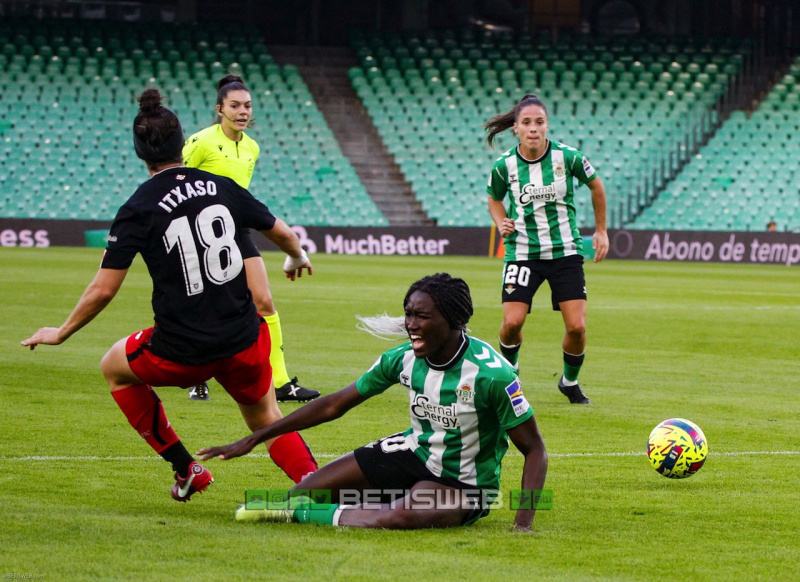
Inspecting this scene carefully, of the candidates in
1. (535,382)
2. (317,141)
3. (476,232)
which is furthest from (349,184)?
(535,382)

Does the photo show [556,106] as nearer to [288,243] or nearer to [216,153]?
[216,153]

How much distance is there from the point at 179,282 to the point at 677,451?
251cm

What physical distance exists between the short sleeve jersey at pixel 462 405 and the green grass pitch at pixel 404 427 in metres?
0.28

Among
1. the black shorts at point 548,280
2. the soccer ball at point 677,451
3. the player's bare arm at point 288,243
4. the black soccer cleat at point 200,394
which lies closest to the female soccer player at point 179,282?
the player's bare arm at point 288,243

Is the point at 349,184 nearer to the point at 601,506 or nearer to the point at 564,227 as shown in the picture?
the point at 564,227

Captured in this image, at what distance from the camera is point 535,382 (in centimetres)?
993

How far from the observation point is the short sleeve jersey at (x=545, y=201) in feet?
28.9

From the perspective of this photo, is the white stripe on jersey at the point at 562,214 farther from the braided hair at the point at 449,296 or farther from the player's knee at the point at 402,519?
the player's knee at the point at 402,519

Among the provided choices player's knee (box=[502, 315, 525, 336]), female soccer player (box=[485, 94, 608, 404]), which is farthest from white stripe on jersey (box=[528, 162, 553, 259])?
player's knee (box=[502, 315, 525, 336])

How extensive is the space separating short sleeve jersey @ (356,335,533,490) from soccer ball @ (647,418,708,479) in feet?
4.22

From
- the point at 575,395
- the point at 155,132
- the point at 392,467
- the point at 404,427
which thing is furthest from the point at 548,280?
the point at 155,132

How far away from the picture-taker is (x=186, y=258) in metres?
4.87

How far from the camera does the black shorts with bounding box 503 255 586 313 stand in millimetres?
8773

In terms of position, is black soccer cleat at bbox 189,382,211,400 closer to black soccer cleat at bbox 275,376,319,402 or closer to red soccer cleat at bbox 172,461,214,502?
black soccer cleat at bbox 275,376,319,402
